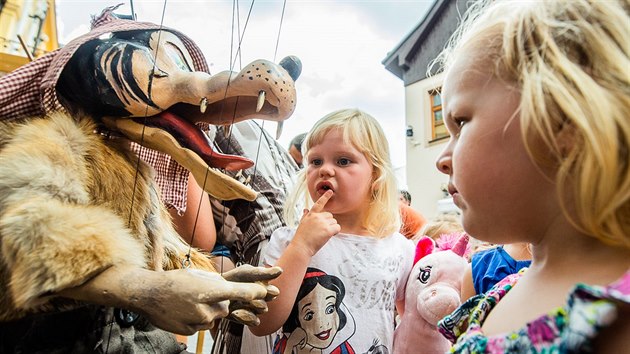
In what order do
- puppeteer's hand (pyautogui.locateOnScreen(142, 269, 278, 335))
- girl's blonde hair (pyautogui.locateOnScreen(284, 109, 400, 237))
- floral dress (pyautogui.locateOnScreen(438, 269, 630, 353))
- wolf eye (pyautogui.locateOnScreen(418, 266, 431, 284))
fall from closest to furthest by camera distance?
floral dress (pyautogui.locateOnScreen(438, 269, 630, 353)) → puppeteer's hand (pyautogui.locateOnScreen(142, 269, 278, 335)) → wolf eye (pyautogui.locateOnScreen(418, 266, 431, 284)) → girl's blonde hair (pyautogui.locateOnScreen(284, 109, 400, 237))

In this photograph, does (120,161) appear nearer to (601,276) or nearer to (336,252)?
(336,252)

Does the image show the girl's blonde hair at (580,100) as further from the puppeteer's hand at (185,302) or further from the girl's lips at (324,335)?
the girl's lips at (324,335)

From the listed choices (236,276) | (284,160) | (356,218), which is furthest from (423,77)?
(236,276)

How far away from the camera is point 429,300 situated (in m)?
1.09

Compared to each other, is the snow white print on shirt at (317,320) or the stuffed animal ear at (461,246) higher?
the stuffed animal ear at (461,246)

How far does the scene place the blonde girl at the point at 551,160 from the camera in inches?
18.6

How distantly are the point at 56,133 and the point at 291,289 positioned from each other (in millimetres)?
561

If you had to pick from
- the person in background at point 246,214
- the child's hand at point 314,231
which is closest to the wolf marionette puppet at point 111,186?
the child's hand at point 314,231

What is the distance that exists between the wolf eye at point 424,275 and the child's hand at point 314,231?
0.87 ft

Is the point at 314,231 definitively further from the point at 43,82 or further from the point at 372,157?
the point at 43,82

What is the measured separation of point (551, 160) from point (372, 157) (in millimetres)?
825

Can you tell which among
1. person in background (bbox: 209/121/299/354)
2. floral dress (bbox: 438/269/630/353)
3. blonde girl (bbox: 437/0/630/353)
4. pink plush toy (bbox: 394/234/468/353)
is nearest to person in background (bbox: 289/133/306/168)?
person in background (bbox: 209/121/299/354)

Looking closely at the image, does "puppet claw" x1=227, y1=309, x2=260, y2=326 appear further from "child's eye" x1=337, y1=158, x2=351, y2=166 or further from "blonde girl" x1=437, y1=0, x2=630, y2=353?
"child's eye" x1=337, y1=158, x2=351, y2=166

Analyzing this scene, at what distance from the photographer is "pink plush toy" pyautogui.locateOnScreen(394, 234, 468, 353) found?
109 centimetres
